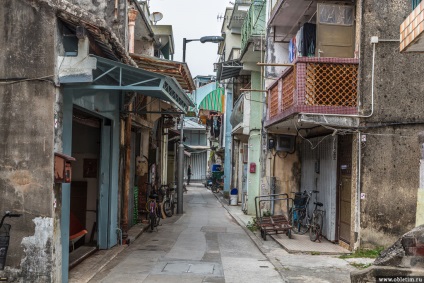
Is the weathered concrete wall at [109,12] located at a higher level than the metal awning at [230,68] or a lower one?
lower

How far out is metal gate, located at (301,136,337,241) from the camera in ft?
43.4

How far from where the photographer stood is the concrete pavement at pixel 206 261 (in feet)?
30.1

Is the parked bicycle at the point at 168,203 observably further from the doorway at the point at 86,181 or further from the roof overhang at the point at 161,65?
the roof overhang at the point at 161,65

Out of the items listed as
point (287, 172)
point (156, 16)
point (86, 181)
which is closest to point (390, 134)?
point (287, 172)

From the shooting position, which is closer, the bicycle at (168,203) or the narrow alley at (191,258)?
the narrow alley at (191,258)

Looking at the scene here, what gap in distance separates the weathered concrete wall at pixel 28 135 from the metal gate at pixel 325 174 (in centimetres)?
789

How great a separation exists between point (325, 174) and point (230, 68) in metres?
9.85

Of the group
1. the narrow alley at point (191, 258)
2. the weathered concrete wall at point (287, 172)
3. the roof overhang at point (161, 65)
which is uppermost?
the roof overhang at point (161, 65)

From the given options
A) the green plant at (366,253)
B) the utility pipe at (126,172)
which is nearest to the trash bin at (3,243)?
the utility pipe at (126,172)

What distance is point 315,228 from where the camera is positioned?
43.9 ft

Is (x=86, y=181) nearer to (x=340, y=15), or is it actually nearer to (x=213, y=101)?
(x=340, y=15)

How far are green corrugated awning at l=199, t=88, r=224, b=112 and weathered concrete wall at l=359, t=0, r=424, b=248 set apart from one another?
2080 cm

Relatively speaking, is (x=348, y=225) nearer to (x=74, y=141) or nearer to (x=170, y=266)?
(x=170, y=266)

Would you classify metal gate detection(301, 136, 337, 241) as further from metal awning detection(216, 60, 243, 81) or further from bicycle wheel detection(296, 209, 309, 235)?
metal awning detection(216, 60, 243, 81)
